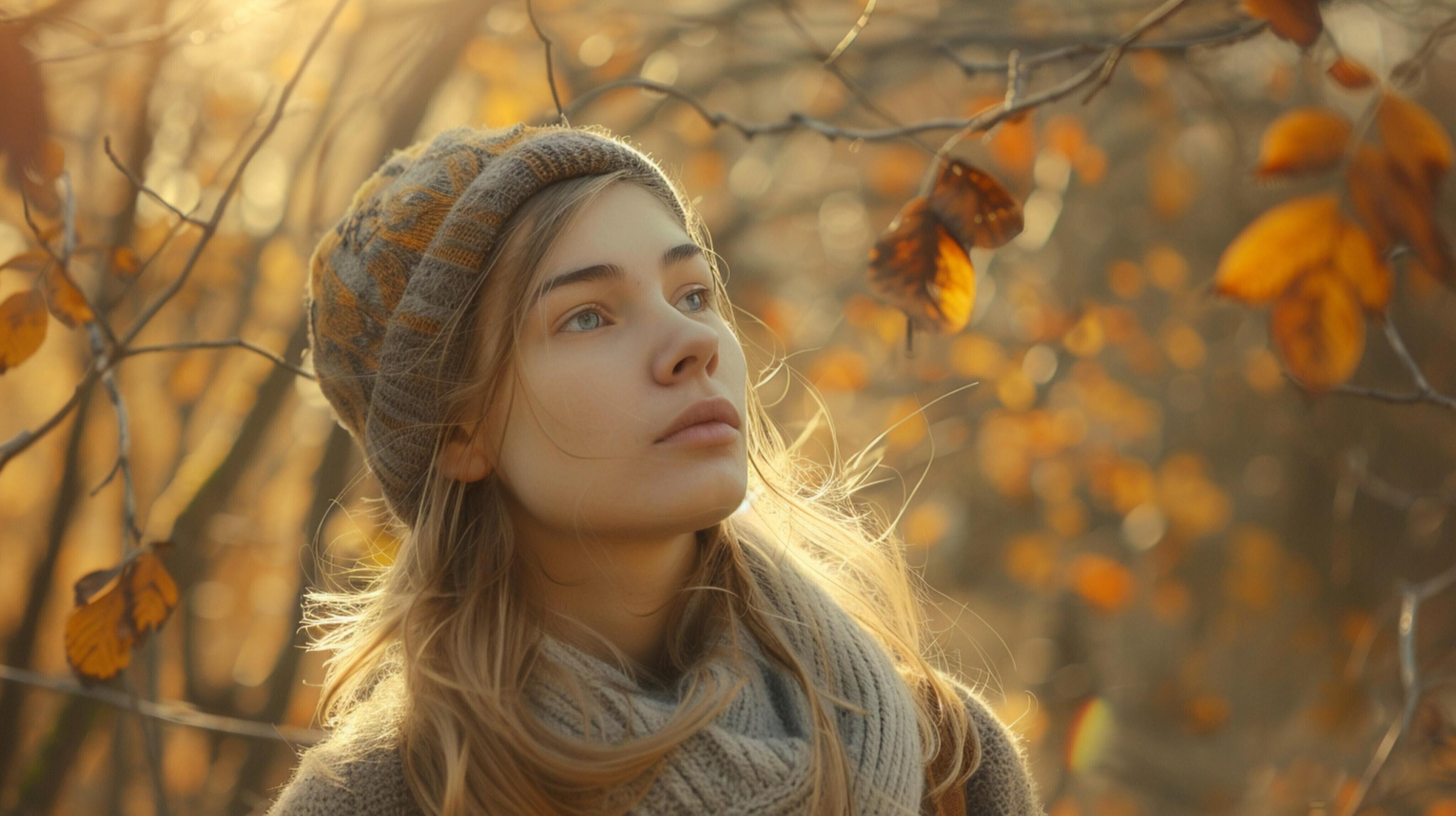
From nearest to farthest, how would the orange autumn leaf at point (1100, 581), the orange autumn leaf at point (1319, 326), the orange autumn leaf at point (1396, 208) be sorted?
the orange autumn leaf at point (1396, 208) < the orange autumn leaf at point (1319, 326) < the orange autumn leaf at point (1100, 581)

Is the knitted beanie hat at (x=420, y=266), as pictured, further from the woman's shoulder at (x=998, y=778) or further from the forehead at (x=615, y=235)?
the woman's shoulder at (x=998, y=778)

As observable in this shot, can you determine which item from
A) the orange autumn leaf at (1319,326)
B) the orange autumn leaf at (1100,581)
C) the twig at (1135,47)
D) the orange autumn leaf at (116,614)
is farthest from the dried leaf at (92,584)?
the orange autumn leaf at (1100,581)

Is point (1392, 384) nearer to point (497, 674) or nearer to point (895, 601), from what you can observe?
point (895, 601)

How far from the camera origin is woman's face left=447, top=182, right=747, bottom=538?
4.69ft

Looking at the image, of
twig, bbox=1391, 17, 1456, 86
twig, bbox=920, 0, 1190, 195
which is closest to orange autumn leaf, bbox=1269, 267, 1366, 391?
twig, bbox=1391, 17, 1456, 86

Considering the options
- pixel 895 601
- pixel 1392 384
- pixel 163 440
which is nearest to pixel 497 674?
pixel 895 601

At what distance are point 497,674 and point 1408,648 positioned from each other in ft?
5.29

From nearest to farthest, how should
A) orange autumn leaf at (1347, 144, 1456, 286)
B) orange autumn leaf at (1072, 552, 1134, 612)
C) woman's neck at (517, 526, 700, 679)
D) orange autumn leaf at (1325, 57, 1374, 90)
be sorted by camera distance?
orange autumn leaf at (1347, 144, 1456, 286) → orange autumn leaf at (1325, 57, 1374, 90) → woman's neck at (517, 526, 700, 679) → orange autumn leaf at (1072, 552, 1134, 612)

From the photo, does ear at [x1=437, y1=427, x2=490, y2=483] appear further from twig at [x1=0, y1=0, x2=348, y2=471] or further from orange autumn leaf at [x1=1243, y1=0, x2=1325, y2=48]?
orange autumn leaf at [x1=1243, y1=0, x2=1325, y2=48]

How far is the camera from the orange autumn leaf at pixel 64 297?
1674mm

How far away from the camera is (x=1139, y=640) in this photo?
26.3 ft

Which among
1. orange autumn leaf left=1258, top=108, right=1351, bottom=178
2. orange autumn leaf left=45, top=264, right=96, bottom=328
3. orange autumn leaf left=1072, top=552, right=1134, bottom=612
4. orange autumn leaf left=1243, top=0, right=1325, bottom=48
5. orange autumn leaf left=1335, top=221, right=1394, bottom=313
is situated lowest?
orange autumn leaf left=1072, top=552, right=1134, bottom=612

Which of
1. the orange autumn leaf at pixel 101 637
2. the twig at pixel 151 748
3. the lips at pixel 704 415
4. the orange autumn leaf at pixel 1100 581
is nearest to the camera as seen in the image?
the lips at pixel 704 415

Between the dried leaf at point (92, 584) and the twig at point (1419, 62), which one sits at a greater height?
the twig at point (1419, 62)
